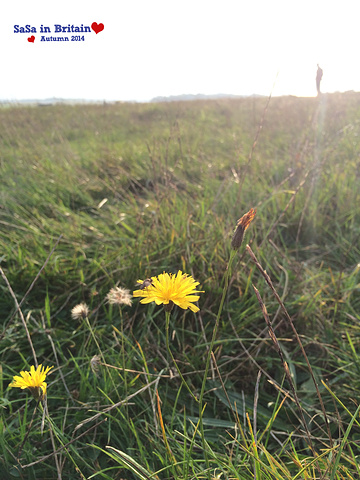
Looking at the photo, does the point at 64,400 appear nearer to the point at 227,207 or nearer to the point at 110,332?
the point at 110,332

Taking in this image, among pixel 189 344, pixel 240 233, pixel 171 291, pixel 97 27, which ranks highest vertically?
pixel 97 27

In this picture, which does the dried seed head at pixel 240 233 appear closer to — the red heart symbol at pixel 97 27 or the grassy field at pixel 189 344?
the grassy field at pixel 189 344

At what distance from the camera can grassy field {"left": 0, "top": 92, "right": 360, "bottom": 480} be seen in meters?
0.85

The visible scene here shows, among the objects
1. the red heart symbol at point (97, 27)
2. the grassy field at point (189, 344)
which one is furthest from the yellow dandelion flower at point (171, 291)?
the red heart symbol at point (97, 27)

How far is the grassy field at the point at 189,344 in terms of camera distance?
854 millimetres

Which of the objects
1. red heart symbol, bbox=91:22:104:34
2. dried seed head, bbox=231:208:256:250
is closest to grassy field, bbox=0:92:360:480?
dried seed head, bbox=231:208:256:250

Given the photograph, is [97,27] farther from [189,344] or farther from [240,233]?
[240,233]

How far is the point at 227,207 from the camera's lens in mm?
2260

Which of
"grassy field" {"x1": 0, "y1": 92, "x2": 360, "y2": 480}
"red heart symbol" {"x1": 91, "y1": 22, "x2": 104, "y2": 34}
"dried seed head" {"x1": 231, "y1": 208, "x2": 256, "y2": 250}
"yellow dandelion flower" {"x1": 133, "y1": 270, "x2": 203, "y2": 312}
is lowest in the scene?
"grassy field" {"x1": 0, "y1": 92, "x2": 360, "y2": 480}

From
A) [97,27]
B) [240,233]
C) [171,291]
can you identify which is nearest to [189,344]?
[171,291]

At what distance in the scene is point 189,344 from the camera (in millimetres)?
1359

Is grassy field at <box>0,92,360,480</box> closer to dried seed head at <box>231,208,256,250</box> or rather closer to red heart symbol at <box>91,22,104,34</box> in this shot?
dried seed head at <box>231,208,256,250</box>

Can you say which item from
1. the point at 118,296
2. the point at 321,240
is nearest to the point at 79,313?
the point at 118,296

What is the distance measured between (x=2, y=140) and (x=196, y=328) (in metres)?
3.32
